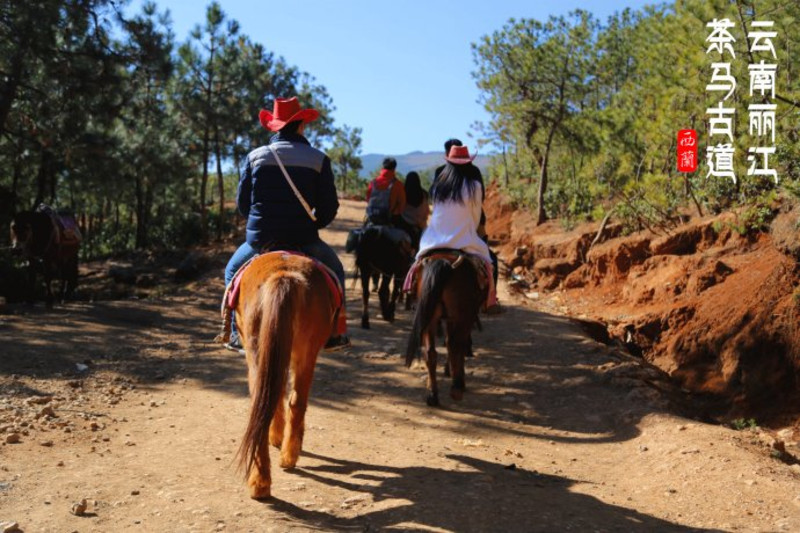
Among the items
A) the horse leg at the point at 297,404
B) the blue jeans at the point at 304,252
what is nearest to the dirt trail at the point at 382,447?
the horse leg at the point at 297,404

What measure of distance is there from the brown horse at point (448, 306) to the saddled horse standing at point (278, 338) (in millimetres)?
1810

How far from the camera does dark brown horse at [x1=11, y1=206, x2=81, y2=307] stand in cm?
1323

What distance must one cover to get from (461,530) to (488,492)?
0.79 meters

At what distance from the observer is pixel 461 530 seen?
14.9 feet

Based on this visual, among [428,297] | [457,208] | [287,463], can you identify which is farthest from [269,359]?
[457,208]

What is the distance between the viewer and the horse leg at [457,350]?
25.4 feet

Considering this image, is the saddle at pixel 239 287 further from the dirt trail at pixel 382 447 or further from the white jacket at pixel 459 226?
the white jacket at pixel 459 226

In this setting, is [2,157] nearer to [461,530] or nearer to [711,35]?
[711,35]

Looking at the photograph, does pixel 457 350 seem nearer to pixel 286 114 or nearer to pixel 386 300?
pixel 286 114

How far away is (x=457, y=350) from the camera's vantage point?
7816 millimetres

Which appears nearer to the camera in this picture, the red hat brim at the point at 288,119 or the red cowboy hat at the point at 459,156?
the red hat brim at the point at 288,119

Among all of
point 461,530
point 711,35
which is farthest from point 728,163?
Answer: point 461,530

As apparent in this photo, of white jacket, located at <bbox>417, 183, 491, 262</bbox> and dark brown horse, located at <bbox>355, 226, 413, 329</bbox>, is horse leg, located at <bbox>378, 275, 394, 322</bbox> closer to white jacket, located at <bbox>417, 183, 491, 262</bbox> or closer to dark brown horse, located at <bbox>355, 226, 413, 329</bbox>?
dark brown horse, located at <bbox>355, 226, 413, 329</bbox>

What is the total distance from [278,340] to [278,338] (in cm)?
1
